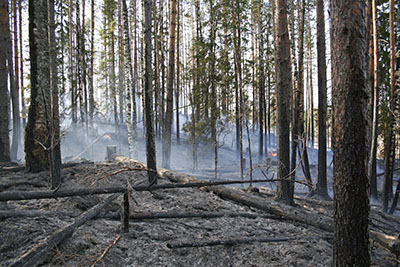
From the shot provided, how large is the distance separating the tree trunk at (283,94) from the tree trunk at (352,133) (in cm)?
375

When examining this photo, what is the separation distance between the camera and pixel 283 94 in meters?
6.35

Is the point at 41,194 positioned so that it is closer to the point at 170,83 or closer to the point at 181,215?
the point at 181,215

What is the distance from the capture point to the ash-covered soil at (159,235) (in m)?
3.08

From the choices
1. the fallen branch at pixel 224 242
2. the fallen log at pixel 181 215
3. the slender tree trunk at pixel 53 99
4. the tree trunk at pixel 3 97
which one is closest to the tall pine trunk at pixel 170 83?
the tree trunk at pixel 3 97

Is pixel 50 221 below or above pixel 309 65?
below

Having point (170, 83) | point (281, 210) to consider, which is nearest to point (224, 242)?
point (281, 210)

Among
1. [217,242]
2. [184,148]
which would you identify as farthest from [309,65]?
[217,242]

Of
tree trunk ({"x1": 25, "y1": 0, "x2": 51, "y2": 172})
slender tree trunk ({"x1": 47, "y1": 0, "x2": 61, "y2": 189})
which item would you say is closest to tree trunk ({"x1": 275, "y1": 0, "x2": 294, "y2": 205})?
slender tree trunk ({"x1": 47, "y1": 0, "x2": 61, "y2": 189})

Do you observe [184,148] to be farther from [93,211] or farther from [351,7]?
[351,7]

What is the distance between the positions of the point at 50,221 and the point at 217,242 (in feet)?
8.26

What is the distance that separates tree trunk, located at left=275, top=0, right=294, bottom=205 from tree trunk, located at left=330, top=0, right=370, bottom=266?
12.3 ft

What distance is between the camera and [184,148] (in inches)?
850

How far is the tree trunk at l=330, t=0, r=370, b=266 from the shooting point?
2.45 metres

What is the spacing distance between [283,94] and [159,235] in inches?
181
